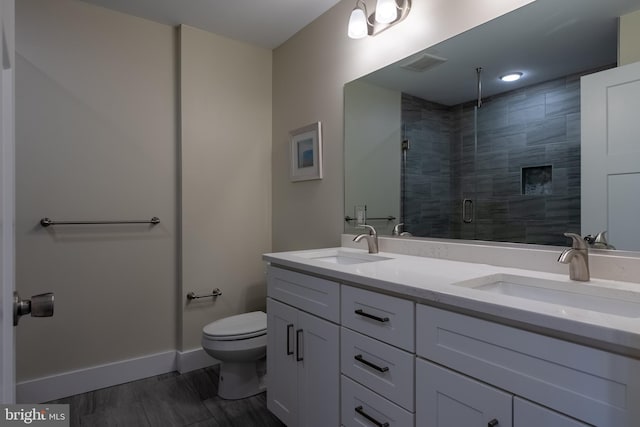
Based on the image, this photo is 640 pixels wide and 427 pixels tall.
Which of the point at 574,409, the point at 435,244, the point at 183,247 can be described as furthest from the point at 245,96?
the point at 574,409

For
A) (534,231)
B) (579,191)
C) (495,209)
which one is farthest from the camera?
→ (495,209)

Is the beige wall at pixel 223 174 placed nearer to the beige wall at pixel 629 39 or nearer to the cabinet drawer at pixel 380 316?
the cabinet drawer at pixel 380 316

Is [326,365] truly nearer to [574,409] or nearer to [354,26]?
[574,409]

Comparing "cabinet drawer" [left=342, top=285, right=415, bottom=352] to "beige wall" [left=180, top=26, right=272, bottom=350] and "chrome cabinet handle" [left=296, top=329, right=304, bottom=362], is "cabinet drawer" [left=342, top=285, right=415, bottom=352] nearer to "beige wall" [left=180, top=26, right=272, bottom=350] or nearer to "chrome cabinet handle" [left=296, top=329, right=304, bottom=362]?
"chrome cabinet handle" [left=296, top=329, right=304, bottom=362]

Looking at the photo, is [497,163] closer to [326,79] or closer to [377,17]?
[377,17]

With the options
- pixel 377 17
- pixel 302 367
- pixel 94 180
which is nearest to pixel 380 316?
pixel 302 367

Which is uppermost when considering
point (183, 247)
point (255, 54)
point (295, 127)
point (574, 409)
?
point (255, 54)

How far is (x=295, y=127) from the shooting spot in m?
2.55

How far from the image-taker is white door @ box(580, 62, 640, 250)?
1.10 meters

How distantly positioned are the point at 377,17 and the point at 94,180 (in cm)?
187

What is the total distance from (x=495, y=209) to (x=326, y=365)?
0.93m

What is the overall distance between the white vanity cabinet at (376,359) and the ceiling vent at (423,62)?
112cm

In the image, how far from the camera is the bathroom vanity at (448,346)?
73 centimetres
